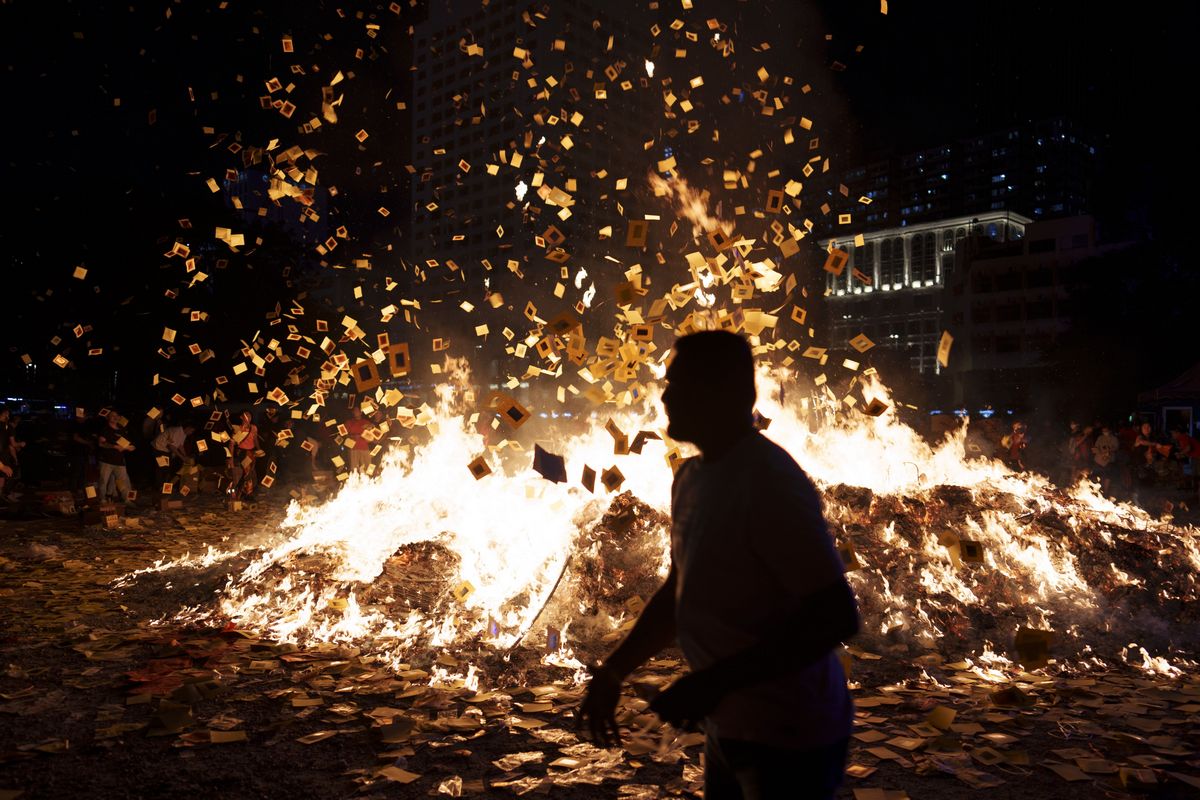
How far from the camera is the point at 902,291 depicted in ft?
353

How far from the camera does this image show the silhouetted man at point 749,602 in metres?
1.94

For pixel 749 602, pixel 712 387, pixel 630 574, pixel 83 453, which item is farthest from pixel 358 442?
pixel 749 602

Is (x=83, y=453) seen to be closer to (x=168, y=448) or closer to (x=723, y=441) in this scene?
(x=168, y=448)

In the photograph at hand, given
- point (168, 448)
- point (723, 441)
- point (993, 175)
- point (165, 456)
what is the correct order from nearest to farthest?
point (723, 441), point (165, 456), point (168, 448), point (993, 175)

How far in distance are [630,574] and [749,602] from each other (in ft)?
19.0

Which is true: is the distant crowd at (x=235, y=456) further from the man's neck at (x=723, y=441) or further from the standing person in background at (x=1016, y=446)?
the man's neck at (x=723, y=441)

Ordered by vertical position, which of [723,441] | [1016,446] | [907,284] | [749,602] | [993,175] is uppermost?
[993,175]

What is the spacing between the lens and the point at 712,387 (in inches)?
85.7

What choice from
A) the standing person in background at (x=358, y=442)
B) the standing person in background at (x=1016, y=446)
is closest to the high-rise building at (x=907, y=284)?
the standing person in background at (x=1016, y=446)

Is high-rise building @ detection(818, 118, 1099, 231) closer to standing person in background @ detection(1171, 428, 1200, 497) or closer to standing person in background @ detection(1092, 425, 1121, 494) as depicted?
standing person in background @ detection(1171, 428, 1200, 497)

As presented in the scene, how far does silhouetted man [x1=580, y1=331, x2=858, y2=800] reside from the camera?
1.94 m

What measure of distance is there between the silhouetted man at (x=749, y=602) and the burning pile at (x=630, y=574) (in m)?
4.48

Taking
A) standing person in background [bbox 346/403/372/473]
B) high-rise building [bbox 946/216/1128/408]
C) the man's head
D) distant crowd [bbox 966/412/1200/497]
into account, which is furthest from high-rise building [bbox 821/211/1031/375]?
the man's head

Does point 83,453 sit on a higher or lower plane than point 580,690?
higher
